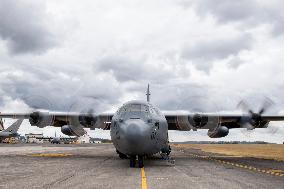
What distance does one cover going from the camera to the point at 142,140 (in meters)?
16.3

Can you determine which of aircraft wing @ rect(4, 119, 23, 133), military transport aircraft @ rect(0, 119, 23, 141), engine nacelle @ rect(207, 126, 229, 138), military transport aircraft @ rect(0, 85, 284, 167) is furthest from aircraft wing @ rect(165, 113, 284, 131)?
aircraft wing @ rect(4, 119, 23, 133)

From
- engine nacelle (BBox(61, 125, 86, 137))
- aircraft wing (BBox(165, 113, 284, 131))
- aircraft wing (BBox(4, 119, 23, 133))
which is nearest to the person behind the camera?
aircraft wing (BBox(165, 113, 284, 131))

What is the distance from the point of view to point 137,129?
16266mm

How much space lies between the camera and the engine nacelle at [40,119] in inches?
1149

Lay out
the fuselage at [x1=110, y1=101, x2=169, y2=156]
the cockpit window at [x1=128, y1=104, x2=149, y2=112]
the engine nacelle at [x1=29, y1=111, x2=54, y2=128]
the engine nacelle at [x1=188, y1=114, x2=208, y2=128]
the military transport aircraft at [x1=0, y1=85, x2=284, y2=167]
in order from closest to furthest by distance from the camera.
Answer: the fuselage at [x1=110, y1=101, x2=169, y2=156]
the military transport aircraft at [x1=0, y1=85, x2=284, y2=167]
the cockpit window at [x1=128, y1=104, x2=149, y2=112]
the engine nacelle at [x1=188, y1=114, x2=208, y2=128]
the engine nacelle at [x1=29, y1=111, x2=54, y2=128]

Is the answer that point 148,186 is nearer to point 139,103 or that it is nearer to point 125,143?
point 125,143

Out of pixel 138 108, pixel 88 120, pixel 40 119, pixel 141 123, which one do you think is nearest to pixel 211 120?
pixel 88 120

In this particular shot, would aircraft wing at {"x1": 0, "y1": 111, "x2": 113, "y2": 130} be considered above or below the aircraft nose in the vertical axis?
above

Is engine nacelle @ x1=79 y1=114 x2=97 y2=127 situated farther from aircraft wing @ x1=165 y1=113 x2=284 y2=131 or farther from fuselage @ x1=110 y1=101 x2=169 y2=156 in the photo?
fuselage @ x1=110 y1=101 x2=169 y2=156

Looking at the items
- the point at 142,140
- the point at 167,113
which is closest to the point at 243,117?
the point at 167,113

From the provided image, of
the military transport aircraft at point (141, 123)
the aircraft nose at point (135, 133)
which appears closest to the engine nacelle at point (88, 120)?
the military transport aircraft at point (141, 123)

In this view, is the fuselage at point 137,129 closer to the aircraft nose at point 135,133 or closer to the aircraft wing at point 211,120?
the aircraft nose at point 135,133

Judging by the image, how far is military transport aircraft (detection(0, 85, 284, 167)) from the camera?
16.7 meters

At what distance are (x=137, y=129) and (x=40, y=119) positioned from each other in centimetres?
1560
